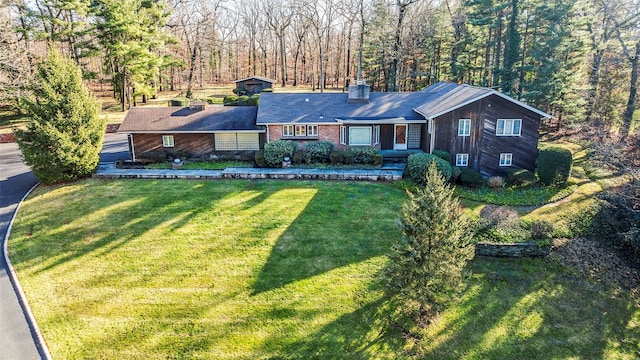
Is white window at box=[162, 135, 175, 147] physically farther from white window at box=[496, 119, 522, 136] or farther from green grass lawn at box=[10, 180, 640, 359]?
white window at box=[496, 119, 522, 136]

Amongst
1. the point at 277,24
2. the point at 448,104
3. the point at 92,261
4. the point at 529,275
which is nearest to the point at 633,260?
the point at 529,275

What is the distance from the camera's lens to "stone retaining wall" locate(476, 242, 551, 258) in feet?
51.8

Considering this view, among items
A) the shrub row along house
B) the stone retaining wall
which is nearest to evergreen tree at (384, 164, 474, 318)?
the stone retaining wall

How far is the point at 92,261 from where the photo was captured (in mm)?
15266

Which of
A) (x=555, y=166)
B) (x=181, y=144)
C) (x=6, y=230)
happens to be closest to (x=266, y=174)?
(x=181, y=144)

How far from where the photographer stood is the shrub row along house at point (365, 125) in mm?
22562

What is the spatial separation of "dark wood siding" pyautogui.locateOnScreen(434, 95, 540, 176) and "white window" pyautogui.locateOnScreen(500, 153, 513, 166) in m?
0.18

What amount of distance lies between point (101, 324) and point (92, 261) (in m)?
4.03

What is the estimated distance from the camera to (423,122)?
24.9 metres

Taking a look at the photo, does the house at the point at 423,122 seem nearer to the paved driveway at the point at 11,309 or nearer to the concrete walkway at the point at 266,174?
the concrete walkway at the point at 266,174

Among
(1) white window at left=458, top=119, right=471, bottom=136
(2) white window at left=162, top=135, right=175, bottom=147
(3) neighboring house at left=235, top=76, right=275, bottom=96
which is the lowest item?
(2) white window at left=162, top=135, right=175, bottom=147

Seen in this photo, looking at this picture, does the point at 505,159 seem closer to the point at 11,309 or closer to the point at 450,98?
the point at 450,98

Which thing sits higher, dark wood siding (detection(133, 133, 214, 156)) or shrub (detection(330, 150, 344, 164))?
dark wood siding (detection(133, 133, 214, 156))

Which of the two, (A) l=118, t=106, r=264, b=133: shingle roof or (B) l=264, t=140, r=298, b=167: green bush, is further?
(A) l=118, t=106, r=264, b=133: shingle roof
